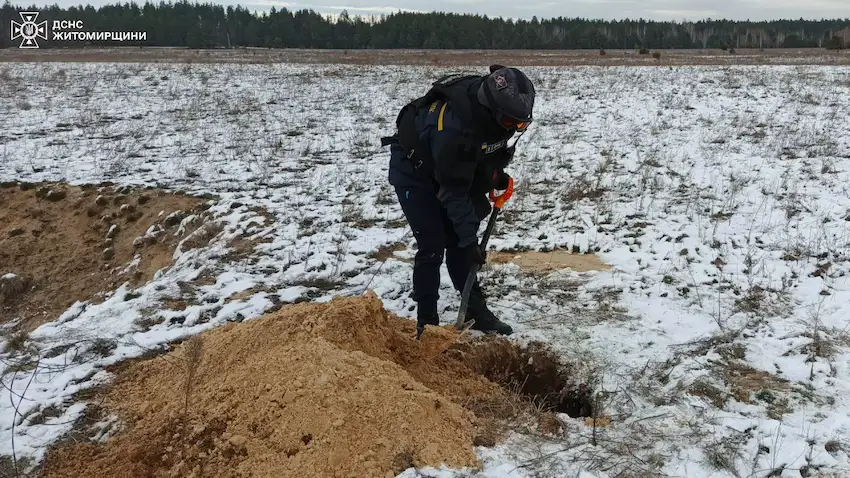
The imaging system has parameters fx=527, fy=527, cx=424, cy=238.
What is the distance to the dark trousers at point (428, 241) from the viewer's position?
3418 mm

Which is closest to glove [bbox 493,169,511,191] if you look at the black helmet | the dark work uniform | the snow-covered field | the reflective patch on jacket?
the dark work uniform

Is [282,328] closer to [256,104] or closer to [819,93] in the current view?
[256,104]

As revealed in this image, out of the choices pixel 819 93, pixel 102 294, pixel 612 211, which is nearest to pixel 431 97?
pixel 612 211

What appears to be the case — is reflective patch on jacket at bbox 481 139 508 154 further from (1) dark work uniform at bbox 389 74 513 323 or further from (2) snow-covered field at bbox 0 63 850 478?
(2) snow-covered field at bbox 0 63 850 478

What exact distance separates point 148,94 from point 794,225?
14.7m

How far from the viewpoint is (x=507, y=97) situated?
2900 mm

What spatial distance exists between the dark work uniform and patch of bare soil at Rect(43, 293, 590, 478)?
1.54ft

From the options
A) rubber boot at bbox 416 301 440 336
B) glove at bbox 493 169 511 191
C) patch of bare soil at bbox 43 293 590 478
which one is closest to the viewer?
patch of bare soil at bbox 43 293 590 478

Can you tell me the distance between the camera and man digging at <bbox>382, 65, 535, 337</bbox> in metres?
3.01

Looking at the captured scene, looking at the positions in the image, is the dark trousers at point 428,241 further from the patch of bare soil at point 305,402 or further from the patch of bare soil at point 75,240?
the patch of bare soil at point 75,240

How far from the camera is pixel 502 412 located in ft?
9.55

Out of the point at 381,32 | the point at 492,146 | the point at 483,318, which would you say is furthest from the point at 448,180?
the point at 381,32

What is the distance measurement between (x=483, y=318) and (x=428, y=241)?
2.48 ft

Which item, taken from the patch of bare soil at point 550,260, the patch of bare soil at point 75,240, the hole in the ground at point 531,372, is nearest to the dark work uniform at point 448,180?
the hole in the ground at point 531,372
